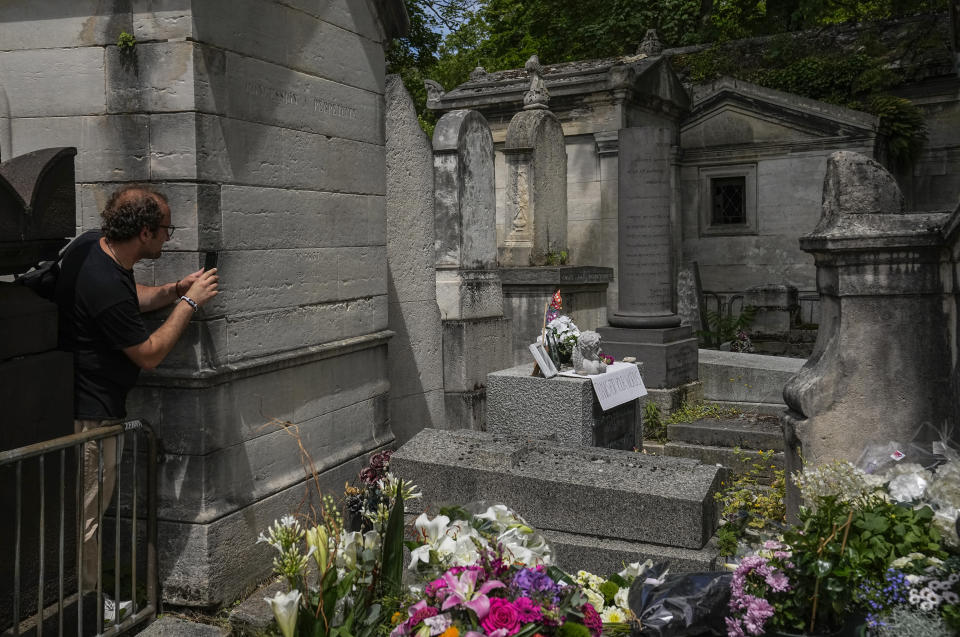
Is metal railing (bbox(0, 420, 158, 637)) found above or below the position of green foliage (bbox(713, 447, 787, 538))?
above

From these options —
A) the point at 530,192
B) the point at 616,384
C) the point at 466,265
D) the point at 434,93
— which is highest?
the point at 434,93

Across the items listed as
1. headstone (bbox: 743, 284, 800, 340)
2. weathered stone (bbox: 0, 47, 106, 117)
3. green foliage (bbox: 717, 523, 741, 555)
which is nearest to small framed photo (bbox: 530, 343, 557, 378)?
green foliage (bbox: 717, 523, 741, 555)

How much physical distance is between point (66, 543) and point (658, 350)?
7215mm

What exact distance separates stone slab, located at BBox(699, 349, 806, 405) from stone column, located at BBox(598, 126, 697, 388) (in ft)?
0.88

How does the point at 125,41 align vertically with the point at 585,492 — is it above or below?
above

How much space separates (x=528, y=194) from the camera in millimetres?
12297

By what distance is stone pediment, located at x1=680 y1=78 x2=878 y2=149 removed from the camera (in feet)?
53.0

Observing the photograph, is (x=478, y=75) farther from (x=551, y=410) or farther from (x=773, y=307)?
(x=551, y=410)

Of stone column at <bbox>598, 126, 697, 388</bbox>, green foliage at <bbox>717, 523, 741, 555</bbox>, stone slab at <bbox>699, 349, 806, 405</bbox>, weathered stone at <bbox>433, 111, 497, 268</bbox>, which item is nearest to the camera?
green foliage at <bbox>717, 523, 741, 555</bbox>

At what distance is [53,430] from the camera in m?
3.67

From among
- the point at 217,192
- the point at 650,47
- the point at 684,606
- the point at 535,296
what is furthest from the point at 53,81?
the point at 650,47

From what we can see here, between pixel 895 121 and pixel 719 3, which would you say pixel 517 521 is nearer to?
pixel 895 121

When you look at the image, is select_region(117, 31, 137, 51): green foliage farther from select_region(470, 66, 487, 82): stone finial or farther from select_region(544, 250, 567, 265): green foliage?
select_region(470, 66, 487, 82): stone finial

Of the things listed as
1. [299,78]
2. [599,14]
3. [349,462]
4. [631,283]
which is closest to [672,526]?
[349,462]
